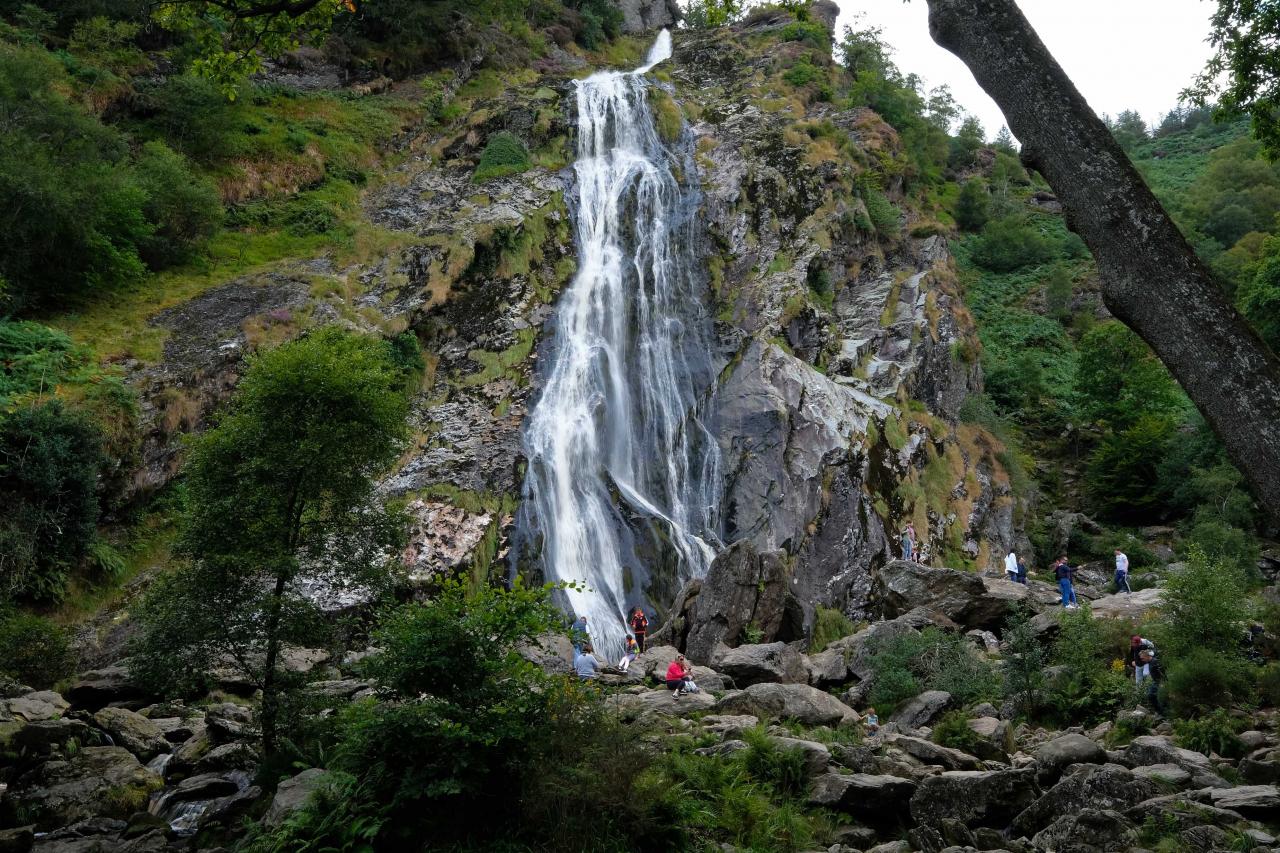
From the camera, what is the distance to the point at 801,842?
7699 mm

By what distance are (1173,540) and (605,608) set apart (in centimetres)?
2438

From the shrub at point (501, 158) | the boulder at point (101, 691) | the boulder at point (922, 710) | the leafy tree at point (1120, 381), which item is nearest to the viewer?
the boulder at point (922, 710)

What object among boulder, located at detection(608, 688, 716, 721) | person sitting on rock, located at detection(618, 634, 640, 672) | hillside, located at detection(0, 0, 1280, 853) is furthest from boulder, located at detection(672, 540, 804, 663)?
boulder, located at detection(608, 688, 716, 721)

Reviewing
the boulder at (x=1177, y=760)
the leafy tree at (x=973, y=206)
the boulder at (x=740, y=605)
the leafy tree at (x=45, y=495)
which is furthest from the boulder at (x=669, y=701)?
the leafy tree at (x=973, y=206)

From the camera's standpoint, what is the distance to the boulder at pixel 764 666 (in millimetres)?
14484

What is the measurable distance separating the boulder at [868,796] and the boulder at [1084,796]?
105 cm

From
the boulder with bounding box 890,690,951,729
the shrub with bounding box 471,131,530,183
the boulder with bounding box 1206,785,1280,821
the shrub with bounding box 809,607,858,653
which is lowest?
the shrub with bounding box 809,607,858,653

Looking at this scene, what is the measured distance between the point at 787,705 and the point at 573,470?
1371cm

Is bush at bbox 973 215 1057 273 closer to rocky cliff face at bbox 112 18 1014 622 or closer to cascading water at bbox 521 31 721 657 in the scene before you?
rocky cliff face at bbox 112 18 1014 622

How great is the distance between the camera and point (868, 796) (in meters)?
8.23

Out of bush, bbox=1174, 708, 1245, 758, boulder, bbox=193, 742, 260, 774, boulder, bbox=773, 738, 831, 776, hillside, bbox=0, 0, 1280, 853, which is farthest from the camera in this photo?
boulder, bbox=193, 742, 260, 774

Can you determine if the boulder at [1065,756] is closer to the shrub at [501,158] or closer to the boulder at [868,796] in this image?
the boulder at [868,796]

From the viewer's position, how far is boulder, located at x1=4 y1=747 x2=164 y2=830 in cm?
1003

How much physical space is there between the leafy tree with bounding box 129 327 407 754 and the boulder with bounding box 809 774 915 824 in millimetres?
6338
